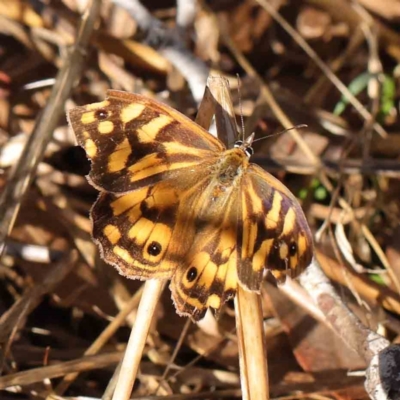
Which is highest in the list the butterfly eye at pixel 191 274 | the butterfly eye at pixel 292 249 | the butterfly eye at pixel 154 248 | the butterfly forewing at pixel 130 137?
the butterfly forewing at pixel 130 137

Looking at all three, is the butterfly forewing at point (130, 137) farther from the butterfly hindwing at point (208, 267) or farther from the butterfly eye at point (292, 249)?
the butterfly eye at point (292, 249)

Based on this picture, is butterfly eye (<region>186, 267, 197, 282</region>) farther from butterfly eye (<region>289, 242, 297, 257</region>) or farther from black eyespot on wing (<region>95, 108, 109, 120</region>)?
black eyespot on wing (<region>95, 108, 109, 120</region>)

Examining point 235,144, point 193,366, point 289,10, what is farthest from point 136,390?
point 289,10

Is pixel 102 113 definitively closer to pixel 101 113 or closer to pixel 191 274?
pixel 101 113

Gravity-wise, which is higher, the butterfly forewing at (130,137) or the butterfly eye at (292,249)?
the butterfly forewing at (130,137)

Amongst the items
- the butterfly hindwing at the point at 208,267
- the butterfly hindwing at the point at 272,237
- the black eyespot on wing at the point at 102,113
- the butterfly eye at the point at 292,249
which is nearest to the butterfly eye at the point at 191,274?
the butterfly hindwing at the point at 208,267

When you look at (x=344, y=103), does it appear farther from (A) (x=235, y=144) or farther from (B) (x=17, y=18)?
(B) (x=17, y=18)

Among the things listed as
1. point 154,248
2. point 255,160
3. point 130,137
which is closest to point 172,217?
point 154,248

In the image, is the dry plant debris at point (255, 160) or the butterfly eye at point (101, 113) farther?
the dry plant debris at point (255, 160)
